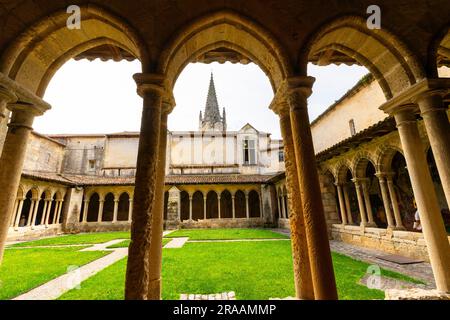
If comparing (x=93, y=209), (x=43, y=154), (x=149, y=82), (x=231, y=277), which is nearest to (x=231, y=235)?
(x=231, y=277)

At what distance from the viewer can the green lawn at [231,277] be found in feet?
12.1

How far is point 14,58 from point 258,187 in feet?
55.8

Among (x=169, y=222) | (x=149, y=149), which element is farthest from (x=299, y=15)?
(x=169, y=222)

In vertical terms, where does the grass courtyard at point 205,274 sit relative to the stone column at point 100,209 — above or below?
below

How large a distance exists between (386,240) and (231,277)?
6.10 metres

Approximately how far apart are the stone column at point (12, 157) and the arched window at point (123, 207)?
17286 millimetres

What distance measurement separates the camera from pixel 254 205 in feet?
63.3

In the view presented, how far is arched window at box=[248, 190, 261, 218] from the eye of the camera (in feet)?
62.6

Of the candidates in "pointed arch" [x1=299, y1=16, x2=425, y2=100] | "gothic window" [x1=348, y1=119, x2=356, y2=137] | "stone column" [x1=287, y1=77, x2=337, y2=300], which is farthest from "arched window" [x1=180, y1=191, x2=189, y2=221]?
"stone column" [x1=287, y1=77, x2=337, y2=300]

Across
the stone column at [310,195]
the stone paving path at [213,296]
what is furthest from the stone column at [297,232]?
the stone paving path at [213,296]

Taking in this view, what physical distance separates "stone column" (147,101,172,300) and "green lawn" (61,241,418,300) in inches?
51.1

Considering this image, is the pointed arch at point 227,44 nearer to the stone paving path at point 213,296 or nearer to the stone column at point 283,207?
the stone paving path at point 213,296
